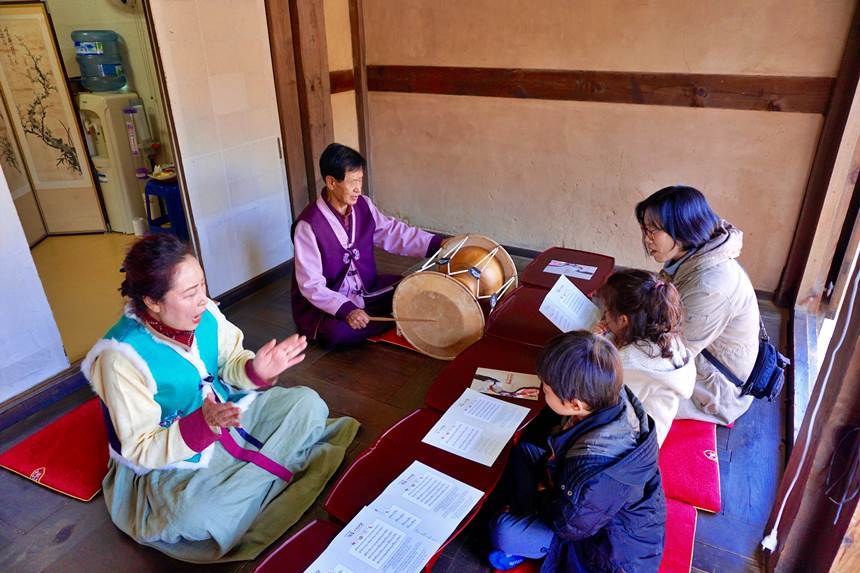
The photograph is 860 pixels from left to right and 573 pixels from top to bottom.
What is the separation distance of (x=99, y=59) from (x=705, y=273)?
478 cm

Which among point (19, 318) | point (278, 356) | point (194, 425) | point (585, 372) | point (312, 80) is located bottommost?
point (19, 318)

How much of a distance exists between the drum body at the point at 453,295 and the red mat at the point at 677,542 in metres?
1.15

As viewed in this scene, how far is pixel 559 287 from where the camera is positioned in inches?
99.7

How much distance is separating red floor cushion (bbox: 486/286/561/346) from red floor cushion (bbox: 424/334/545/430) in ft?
0.15

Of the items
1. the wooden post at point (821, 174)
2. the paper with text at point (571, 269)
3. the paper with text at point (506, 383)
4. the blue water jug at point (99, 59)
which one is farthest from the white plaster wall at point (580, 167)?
the paper with text at point (506, 383)

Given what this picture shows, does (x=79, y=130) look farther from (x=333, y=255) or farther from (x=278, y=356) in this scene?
(x=278, y=356)

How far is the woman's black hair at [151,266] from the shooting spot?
172 centimetres

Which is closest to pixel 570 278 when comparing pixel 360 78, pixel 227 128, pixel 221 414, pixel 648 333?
pixel 648 333

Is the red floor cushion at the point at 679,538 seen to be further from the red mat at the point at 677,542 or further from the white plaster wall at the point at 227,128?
the white plaster wall at the point at 227,128

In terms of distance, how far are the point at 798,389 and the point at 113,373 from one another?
9.78 feet

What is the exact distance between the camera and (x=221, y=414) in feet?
5.55

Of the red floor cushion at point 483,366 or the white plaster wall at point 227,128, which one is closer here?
the red floor cushion at point 483,366

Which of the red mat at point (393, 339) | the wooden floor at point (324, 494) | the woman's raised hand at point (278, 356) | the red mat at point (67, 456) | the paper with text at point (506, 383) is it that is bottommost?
the wooden floor at point (324, 494)

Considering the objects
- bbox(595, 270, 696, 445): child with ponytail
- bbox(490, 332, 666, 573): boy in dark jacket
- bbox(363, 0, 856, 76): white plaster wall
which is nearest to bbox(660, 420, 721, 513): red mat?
bbox(595, 270, 696, 445): child with ponytail
